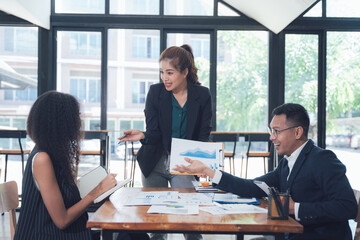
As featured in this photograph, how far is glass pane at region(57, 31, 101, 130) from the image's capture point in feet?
19.1

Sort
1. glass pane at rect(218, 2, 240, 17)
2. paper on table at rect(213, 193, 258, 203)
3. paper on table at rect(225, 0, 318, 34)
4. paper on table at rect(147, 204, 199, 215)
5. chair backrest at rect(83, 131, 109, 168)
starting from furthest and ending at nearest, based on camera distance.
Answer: glass pane at rect(218, 2, 240, 17) → chair backrest at rect(83, 131, 109, 168) → paper on table at rect(225, 0, 318, 34) → paper on table at rect(213, 193, 258, 203) → paper on table at rect(147, 204, 199, 215)

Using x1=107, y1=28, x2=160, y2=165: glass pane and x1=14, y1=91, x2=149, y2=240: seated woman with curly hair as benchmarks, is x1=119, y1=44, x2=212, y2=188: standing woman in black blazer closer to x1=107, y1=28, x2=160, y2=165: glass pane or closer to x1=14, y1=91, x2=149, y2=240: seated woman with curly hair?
x1=14, y1=91, x2=149, y2=240: seated woman with curly hair

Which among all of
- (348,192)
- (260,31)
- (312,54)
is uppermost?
(260,31)

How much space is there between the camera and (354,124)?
582 cm

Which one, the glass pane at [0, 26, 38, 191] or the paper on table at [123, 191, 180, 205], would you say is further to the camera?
the glass pane at [0, 26, 38, 191]

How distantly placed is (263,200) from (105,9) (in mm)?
4949

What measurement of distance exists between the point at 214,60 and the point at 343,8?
7.52 feet

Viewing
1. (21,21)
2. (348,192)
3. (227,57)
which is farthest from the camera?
(227,57)

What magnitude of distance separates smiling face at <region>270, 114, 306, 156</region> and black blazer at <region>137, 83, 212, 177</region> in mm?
539

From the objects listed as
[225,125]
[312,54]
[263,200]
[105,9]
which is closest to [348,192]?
[263,200]

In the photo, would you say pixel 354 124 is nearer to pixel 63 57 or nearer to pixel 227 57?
pixel 227 57

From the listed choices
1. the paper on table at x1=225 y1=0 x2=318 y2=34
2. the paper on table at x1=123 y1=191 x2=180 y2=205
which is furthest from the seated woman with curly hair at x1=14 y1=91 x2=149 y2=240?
the paper on table at x1=225 y1=0 x2=318 y2=34

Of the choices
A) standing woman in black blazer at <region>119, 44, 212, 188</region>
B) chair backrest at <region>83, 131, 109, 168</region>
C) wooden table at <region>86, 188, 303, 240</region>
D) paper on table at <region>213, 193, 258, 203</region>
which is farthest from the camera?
chair backrest at <region>83, 131, 109, 168</region>

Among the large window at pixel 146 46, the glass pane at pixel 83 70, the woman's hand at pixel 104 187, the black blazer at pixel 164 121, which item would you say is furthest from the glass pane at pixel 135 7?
the woman's hand at pixel 104 187
